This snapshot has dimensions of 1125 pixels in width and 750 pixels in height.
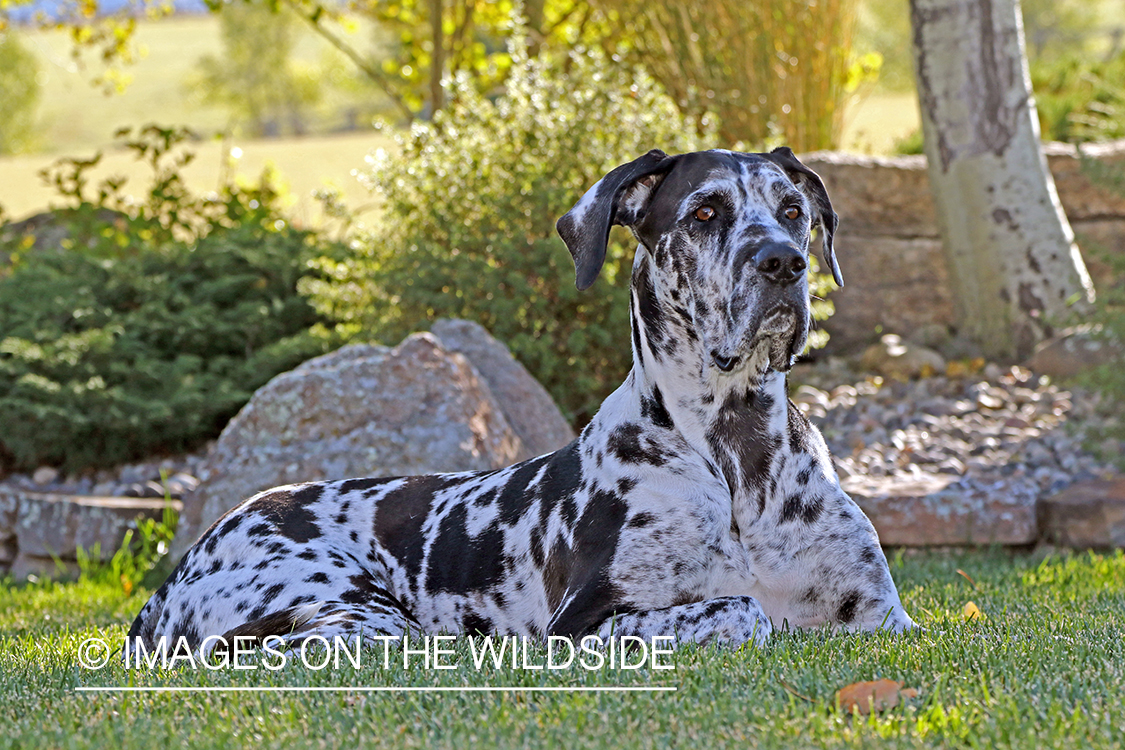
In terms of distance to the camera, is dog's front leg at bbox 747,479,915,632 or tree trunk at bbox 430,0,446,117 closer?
dog's front leg at bbox 747,479,915,632

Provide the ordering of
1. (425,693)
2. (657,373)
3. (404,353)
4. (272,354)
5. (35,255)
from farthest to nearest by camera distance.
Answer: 1. (35,255)
2. (272,354)
3. (404,353)
4. (657,373)
5. (425,693)

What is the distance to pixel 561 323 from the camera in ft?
24.8

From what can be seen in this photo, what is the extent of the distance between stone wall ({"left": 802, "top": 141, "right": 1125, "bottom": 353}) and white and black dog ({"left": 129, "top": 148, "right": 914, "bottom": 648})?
521cm

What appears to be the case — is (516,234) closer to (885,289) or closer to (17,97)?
(885,289)

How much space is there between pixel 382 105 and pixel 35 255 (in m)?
68.9

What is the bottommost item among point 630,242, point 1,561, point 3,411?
point 1,561

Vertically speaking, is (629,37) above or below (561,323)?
above

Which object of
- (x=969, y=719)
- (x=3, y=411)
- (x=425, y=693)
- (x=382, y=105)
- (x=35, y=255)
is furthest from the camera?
(x=382, y=105)

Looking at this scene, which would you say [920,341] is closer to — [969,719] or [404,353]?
[404,353]

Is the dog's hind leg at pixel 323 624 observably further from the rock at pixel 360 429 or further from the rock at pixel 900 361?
the rock at pixel 900 361

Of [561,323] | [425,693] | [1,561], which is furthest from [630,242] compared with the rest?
[425,693]

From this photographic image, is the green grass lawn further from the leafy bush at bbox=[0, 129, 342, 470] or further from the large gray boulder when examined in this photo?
the leafy bush at bbox=[0, 129, 342, 470]

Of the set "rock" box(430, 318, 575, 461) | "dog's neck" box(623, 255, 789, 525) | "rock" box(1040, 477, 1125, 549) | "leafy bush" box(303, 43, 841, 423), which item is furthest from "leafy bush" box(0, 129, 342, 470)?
"rock" box(1040, 477, 1125, 549)

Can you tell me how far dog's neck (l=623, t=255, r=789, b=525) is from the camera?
3.61 metres
